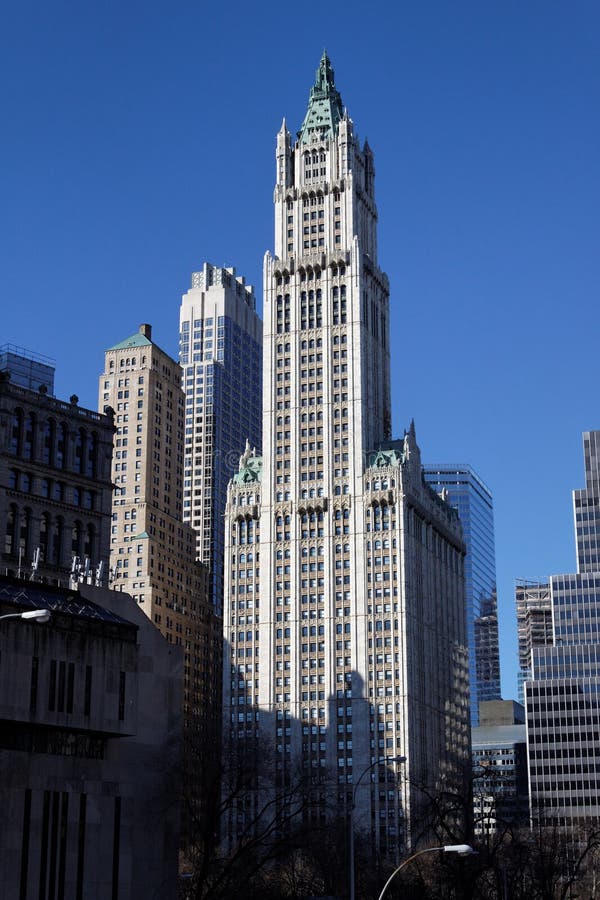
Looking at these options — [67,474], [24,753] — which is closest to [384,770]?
[67,474]

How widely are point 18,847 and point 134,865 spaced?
11.0 metres

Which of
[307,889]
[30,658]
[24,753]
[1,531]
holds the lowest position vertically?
[307,889]

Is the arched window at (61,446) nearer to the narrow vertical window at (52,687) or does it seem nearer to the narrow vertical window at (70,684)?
the narrow vertical window at (70,684)

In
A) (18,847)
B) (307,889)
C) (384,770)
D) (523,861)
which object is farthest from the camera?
(384,770)

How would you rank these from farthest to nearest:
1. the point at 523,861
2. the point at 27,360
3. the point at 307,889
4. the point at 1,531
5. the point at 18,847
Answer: the point at 27,360 < the point at 1,531 < the point at 307,889 < the point at 523,861 < the point at 18,847

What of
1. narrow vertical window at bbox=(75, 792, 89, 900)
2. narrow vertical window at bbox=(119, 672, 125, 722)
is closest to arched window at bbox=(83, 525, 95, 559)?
narrow vertical window at bbox=(119, 672, 125, 722)

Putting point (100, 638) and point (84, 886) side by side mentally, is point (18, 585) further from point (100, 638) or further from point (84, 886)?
point (84, 886)

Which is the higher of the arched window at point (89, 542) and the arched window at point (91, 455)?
the arched window at point (91, 455)

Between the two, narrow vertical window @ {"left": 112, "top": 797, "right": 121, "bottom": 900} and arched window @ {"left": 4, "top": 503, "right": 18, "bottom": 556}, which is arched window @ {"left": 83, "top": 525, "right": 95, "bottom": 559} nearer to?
arched window @ {"left": 4, "top": 503, "right": 18, "bottom": 556}

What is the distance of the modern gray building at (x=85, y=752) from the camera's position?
91.4 m

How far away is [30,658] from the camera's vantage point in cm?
9269

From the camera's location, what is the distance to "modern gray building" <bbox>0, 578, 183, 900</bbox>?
9138cm

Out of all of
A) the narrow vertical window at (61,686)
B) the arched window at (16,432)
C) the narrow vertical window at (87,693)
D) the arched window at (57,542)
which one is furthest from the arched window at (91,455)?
the narrow vertical window at (61,686)

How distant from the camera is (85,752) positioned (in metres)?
97.1
